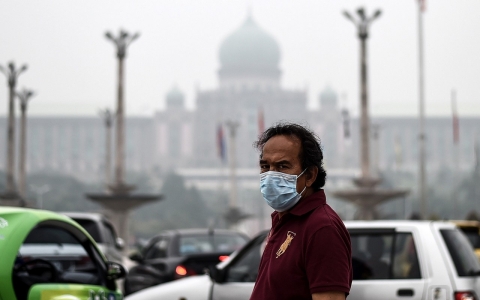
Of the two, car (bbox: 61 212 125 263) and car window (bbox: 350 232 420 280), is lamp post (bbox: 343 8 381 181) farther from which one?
car window (bbox: 350 232 420 280)

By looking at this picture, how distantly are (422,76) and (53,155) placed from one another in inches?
4809

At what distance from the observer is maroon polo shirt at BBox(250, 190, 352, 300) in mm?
3676

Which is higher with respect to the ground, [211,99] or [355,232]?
[211,99]

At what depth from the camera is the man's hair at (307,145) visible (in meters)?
4.03

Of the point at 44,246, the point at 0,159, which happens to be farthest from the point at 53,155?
the point at 44,246

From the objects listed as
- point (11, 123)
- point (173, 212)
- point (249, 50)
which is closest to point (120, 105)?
point (11, 123)

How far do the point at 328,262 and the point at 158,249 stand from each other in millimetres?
11464

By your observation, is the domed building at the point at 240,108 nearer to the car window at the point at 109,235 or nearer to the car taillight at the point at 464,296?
the car window at the point at 109,235

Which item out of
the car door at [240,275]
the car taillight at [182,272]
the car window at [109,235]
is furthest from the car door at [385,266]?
the car window at [109,235]

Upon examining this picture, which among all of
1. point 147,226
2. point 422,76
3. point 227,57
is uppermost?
point 227,57

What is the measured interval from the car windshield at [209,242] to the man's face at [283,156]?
10.1 metres

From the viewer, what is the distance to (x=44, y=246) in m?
9.09

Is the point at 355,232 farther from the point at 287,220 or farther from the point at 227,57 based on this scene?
the point at 227,57

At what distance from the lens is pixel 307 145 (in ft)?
13.3
